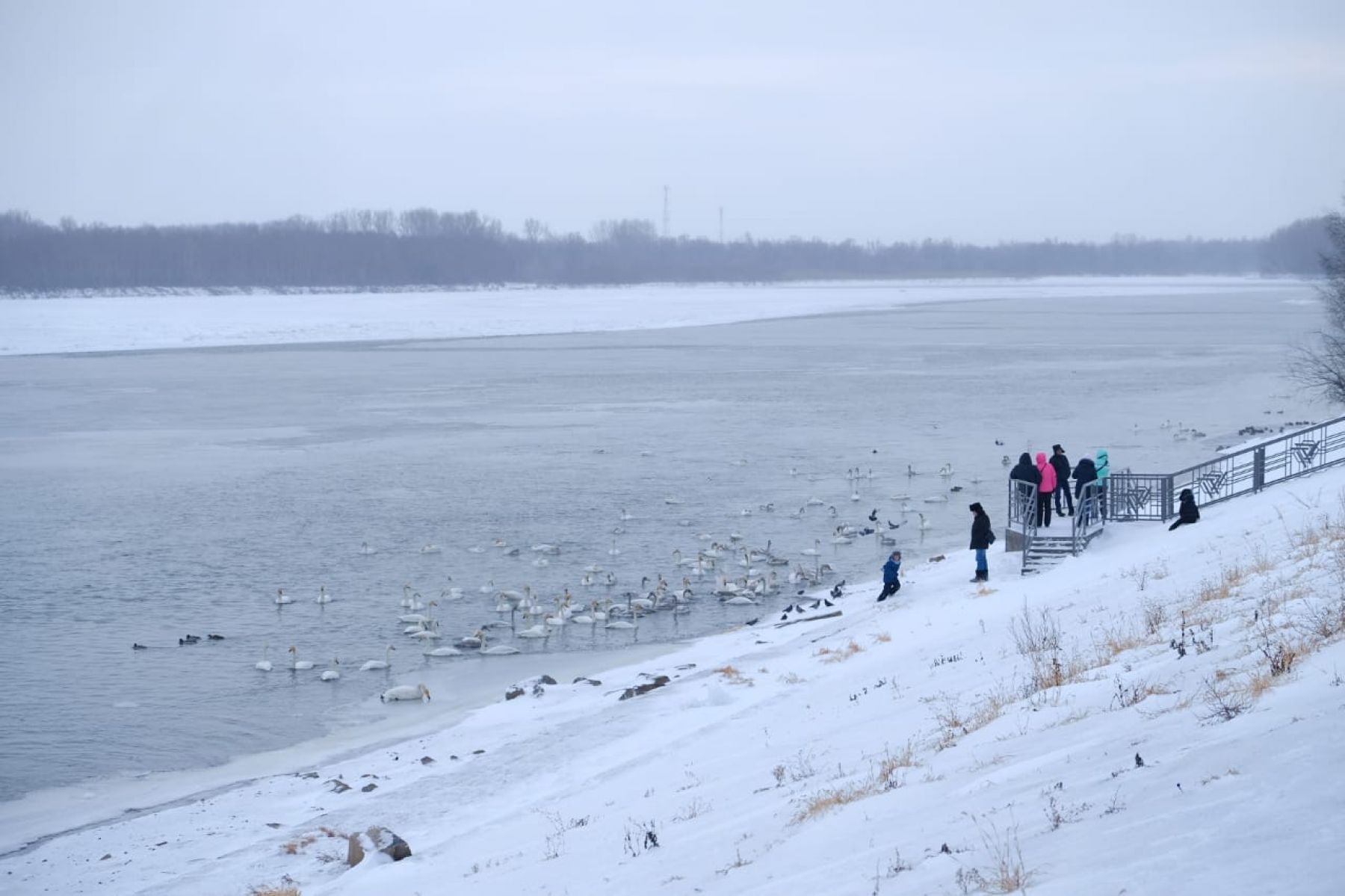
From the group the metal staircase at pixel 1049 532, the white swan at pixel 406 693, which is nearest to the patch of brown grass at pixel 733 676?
the white swan at pixel 406 693

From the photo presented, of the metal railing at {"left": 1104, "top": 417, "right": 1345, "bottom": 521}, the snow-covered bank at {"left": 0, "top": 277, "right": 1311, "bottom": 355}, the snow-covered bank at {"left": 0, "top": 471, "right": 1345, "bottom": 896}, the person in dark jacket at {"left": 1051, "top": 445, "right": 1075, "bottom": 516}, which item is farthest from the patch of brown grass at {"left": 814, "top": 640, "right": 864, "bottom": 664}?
the snow-covered bank at {"left": 0, "top": 277, "right": 1311, "bottom": 355}

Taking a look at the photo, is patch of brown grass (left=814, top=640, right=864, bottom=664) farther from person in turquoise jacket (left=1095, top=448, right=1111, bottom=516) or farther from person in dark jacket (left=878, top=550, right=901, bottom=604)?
person in turquoise jacket (left=1095, top=448, right=1111, bottom=516)

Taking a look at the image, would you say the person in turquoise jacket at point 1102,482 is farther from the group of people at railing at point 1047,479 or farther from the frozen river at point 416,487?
the frozen river at point 416,487

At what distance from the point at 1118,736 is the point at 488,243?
6020 inches

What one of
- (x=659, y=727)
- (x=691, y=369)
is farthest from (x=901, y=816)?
(x=691, y=369)

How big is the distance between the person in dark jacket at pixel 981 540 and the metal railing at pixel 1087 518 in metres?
1.13

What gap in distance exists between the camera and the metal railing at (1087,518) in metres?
15.7

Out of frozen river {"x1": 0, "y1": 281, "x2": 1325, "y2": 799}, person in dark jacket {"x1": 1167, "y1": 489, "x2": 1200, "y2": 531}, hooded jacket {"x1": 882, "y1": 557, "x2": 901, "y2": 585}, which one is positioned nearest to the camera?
frozen river {"x1": 0, "y1": 281, "x2": 1325, "y2": 799}

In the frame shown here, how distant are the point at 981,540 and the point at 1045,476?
174cm

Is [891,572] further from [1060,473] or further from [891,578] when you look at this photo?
[1060,473]

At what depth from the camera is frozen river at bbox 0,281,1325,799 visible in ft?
46.6

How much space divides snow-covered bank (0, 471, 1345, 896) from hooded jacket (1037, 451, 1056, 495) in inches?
58.1

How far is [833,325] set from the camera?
7938 centimetres

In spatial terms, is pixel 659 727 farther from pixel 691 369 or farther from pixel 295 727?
pixel 691 369
